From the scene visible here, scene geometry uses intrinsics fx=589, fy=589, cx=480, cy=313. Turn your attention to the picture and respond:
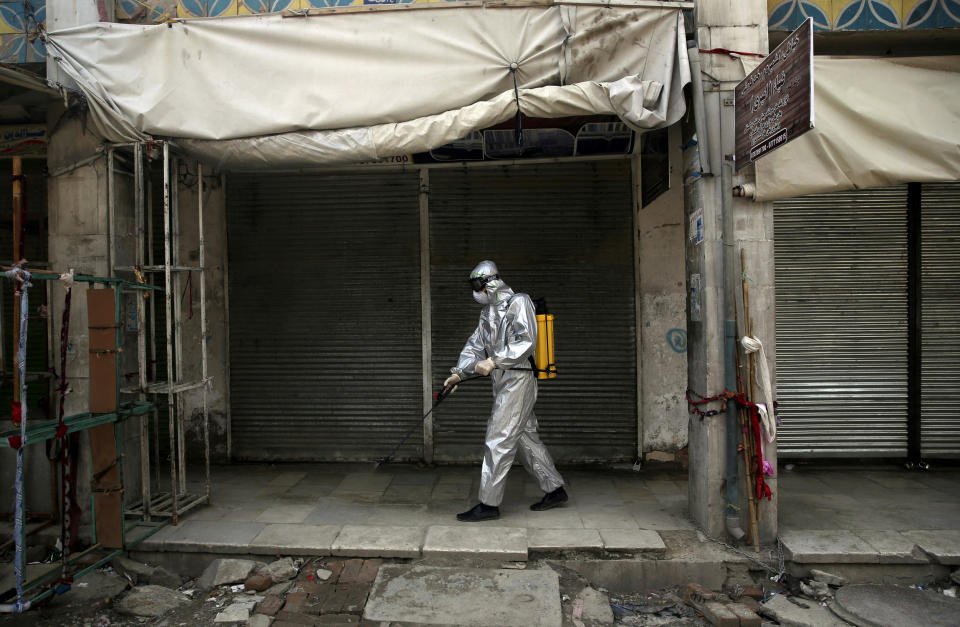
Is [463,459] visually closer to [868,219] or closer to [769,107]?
[769,107]

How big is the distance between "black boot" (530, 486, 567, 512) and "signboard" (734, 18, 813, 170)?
3014mm

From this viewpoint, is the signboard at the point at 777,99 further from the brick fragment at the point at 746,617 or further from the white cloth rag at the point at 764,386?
the brick fragment at the point at 746,617

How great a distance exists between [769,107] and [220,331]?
5.81 metres

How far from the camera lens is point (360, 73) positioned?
4.64 m

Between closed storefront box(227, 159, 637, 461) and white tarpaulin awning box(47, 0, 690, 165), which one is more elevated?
white tarpaulin awning box(47, 0, 690, 165)

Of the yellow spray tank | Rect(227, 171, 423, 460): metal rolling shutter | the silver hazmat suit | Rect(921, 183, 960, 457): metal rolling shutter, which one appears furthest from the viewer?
Rect(227, 171, 423, 460): metal rolling shutter

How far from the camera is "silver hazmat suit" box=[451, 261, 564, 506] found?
4.89m

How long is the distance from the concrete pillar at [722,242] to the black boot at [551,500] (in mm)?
1199

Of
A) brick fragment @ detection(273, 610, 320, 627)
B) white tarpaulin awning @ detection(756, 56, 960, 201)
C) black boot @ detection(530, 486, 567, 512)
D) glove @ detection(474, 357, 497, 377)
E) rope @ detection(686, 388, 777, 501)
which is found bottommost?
brick fragment @ detection(273, 610, 320, 627)

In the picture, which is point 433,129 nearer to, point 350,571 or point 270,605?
point 350,571

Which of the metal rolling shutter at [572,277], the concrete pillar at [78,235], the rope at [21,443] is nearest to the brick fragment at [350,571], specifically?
the rope at [21,443]

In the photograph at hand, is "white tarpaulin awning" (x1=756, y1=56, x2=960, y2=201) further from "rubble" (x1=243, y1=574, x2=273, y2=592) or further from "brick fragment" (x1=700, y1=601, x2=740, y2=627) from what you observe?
"rubble" (x1=243, y1=574, x2=273, y2=592)

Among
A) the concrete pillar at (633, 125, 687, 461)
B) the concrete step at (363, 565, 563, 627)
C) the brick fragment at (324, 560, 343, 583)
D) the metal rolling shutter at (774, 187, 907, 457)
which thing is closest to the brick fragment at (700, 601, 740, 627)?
the concrete step at (363, 565, 563, 627)

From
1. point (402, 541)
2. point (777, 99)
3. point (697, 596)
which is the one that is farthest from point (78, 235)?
point (697, 596)
